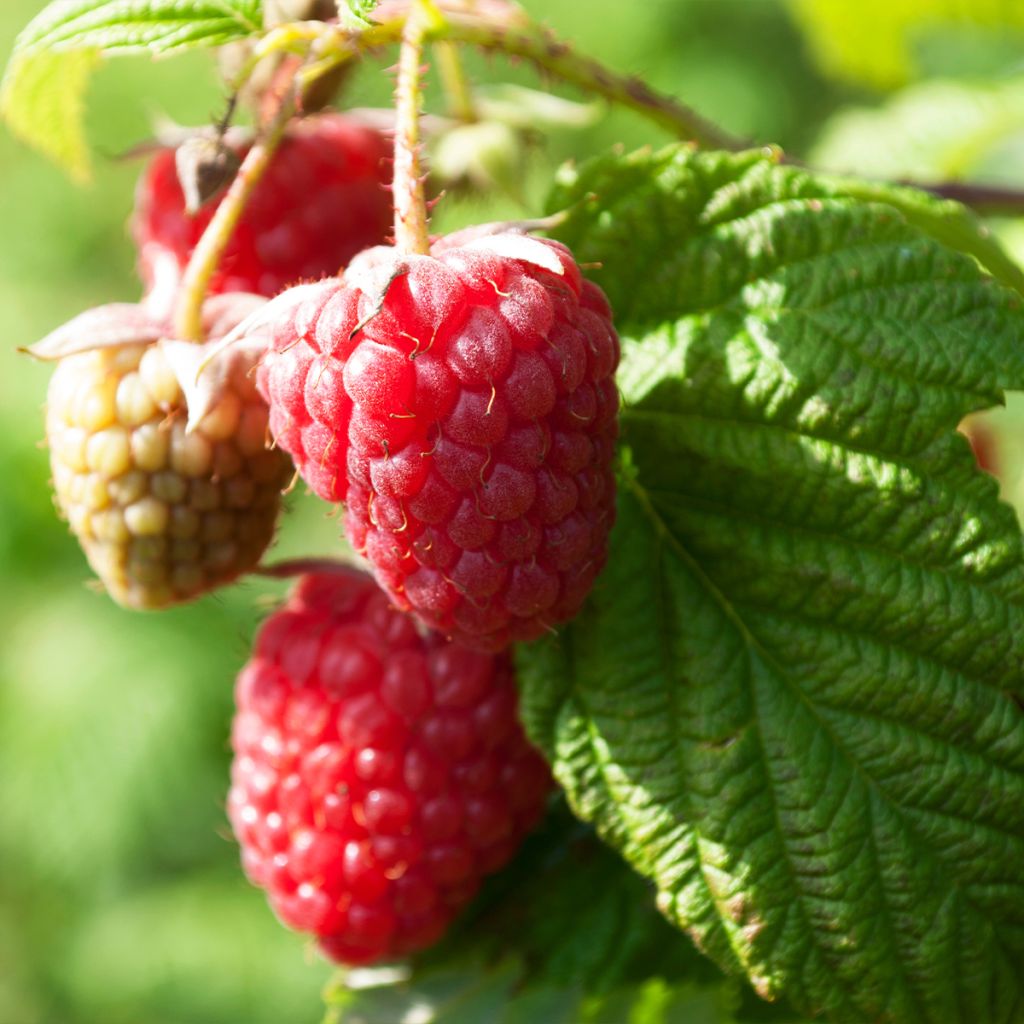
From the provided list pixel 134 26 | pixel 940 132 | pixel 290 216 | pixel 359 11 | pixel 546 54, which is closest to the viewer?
pixel 359 11

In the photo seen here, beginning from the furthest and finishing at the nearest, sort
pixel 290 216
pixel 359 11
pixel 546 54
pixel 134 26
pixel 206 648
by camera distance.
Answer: pixel 206 648, pixel 290 216, pixel 546 54, pixel 134 26, pixel 359 11

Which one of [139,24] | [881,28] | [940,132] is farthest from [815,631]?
[881,28]

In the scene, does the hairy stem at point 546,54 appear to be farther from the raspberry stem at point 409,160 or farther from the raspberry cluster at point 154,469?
the raspberry cluster at point 154,469

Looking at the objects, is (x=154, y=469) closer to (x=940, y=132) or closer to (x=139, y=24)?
(x=139, y=24)

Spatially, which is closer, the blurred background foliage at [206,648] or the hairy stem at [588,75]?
the hairy stem at [588,75]

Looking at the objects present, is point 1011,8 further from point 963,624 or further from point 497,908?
point 497,908

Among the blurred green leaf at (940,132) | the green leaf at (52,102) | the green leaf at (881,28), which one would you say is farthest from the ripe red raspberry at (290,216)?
the green leaf at (881,28)
